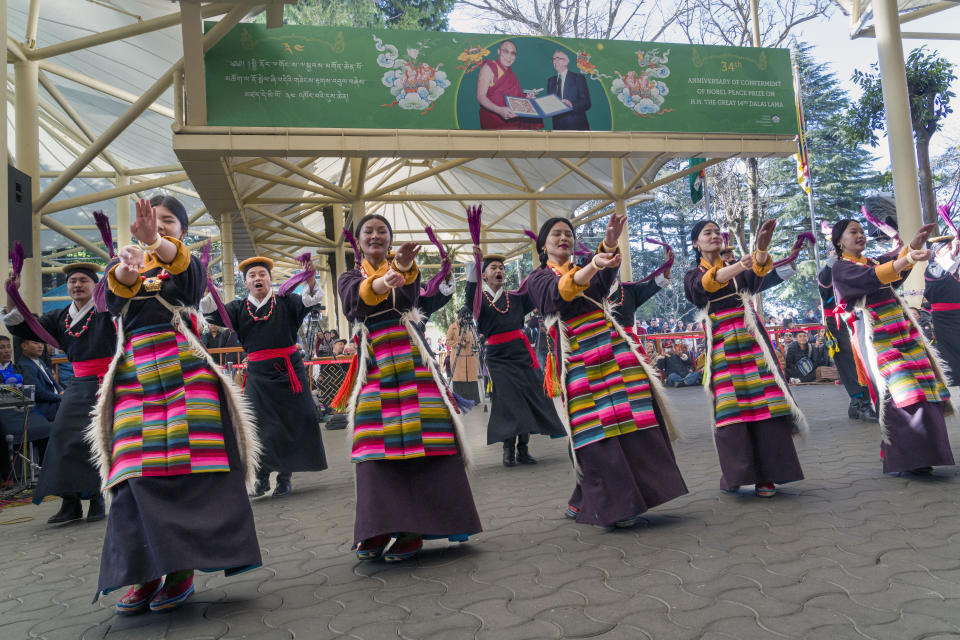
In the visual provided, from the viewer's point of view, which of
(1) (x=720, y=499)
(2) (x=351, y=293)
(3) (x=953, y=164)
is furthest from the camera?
(3) (x=953, y=164)

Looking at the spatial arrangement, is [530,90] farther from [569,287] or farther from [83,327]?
[83,327]

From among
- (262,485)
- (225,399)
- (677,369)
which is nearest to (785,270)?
(225,399)

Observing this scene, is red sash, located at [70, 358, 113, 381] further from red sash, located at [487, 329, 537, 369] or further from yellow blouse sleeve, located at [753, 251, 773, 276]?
yellow blouse sleeve, located at [753, 251, 773, 276]

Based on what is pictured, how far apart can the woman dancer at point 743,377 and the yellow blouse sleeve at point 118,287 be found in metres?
3.31

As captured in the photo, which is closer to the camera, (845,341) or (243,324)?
(243,324)

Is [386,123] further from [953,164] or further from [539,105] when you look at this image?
[953,164]

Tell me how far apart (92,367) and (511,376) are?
3580mm

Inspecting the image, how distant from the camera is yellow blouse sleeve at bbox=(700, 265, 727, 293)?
15.8 feet

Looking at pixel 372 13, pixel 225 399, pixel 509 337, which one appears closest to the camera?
pixel 225 399

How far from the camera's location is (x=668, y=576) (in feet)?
10.3

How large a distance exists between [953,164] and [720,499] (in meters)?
33.8

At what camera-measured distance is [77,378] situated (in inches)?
222

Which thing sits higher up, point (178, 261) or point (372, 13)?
point (372, 13)

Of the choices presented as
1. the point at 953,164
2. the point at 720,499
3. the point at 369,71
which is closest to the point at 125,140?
the point at 369,71
